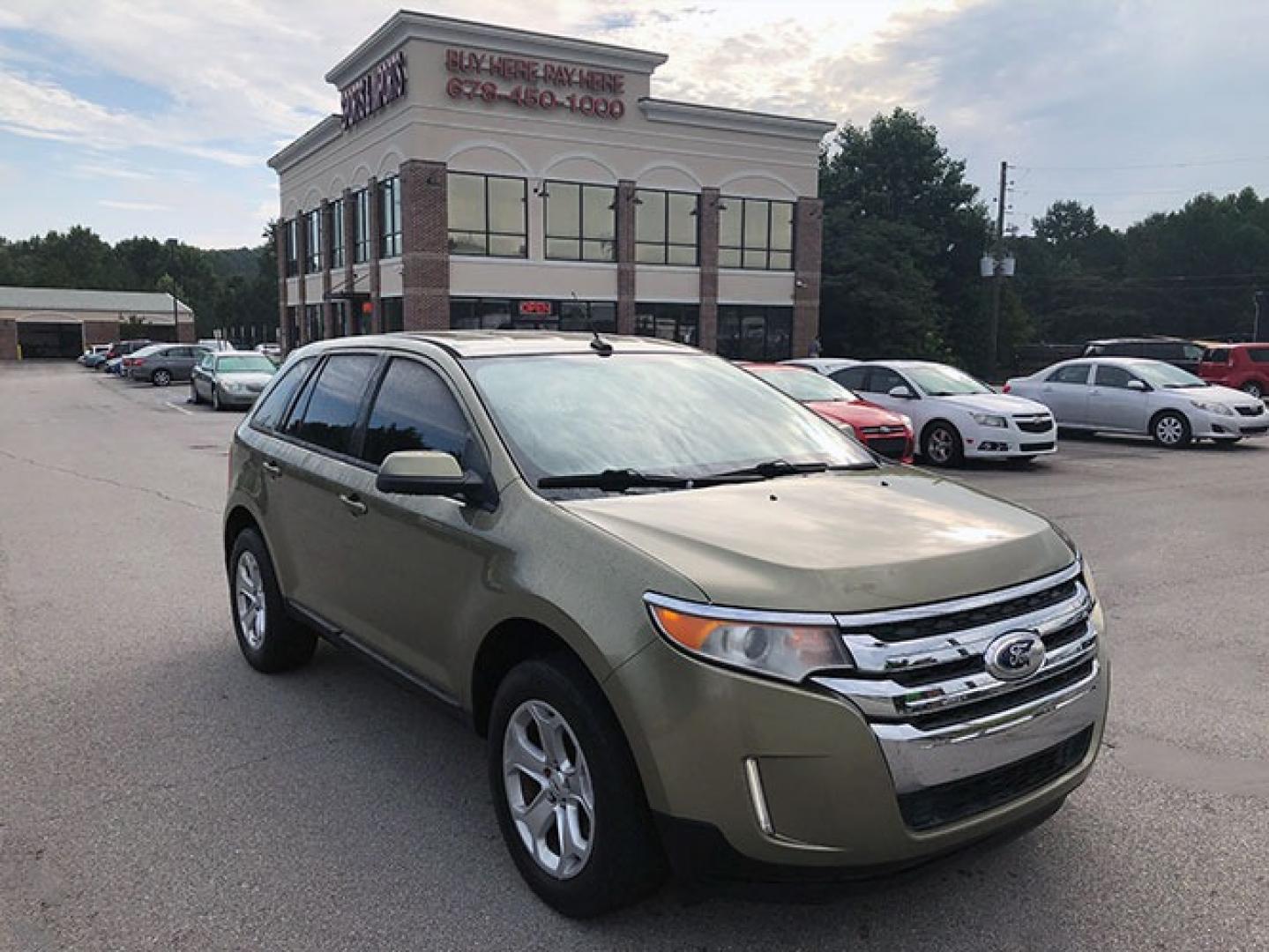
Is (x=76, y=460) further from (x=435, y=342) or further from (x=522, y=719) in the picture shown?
(x=522, y=719)

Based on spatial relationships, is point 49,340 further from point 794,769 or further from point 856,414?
point 794,769

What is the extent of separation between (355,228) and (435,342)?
126 ft

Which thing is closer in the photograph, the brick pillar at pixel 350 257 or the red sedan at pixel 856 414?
the red sedan at pixel 856 414

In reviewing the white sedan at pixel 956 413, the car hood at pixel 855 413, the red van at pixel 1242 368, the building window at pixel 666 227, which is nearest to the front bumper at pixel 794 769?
the car hood at pixel 855 413

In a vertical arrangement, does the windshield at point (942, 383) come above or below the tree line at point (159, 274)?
below

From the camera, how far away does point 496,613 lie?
10.5 feet

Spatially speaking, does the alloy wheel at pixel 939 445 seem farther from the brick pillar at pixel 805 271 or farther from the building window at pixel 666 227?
the brick pillar at pixel 805 271

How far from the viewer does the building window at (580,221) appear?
1439 inches

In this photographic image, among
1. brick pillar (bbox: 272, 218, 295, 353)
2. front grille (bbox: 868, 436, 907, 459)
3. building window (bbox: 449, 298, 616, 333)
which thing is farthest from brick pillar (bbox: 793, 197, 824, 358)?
front grille (bbox: 868, 436, 907, 459)

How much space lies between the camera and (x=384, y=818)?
3.67 metres

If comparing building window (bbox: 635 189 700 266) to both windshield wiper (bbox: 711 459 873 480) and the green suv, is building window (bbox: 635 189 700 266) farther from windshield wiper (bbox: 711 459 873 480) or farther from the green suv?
windshield wiper (bbox: 711 459 873 480)

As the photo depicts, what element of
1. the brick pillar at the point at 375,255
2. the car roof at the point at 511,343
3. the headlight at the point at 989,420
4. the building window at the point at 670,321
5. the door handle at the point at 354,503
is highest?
Answer: the brick pillar at the point at 375,255

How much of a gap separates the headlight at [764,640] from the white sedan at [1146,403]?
16350mm

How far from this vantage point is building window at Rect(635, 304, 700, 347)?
3891 cm
